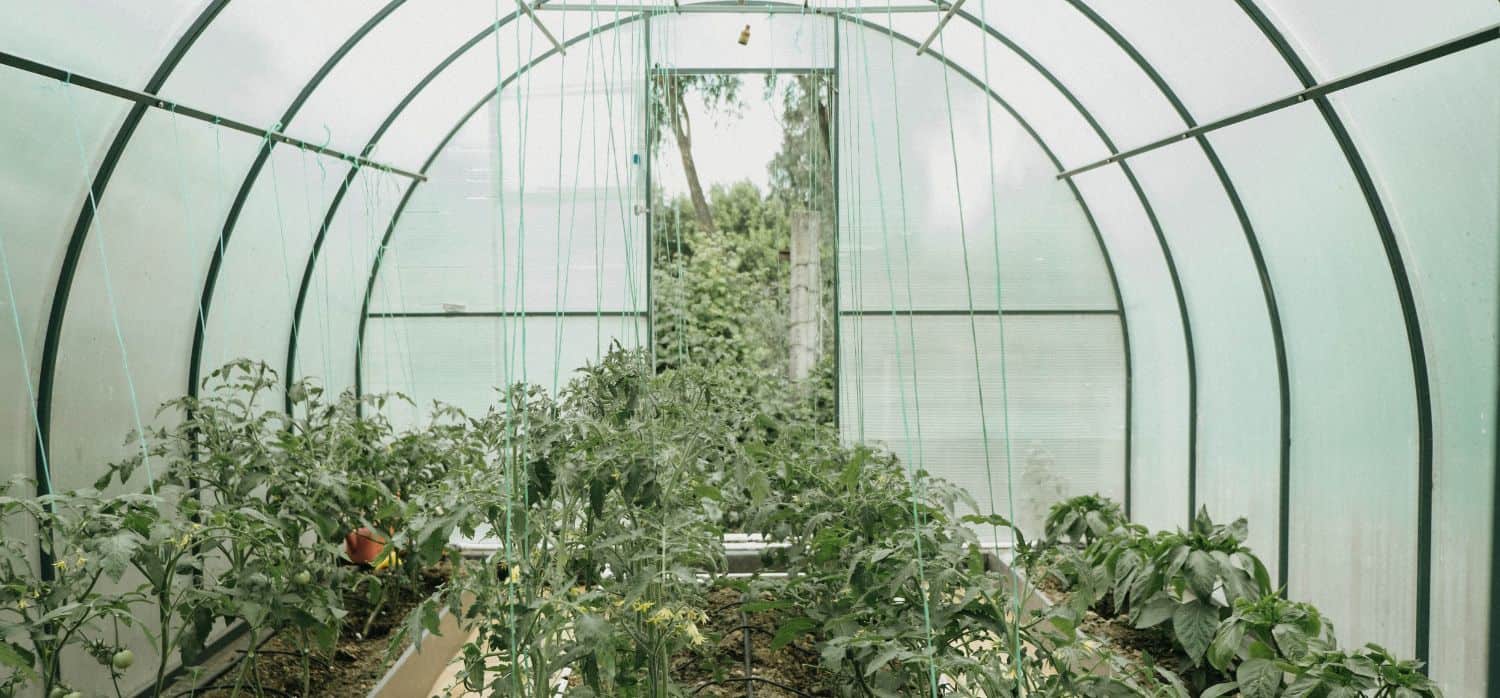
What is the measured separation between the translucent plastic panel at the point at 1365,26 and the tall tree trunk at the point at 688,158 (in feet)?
12.6

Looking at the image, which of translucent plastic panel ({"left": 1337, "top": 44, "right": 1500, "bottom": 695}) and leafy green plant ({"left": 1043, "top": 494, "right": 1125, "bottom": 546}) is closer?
translucent plastic panel ({"left": 1337, "top": 44, "right": 1500, "bottom": 695})

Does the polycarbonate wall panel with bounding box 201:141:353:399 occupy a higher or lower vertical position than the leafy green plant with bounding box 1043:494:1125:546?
higher

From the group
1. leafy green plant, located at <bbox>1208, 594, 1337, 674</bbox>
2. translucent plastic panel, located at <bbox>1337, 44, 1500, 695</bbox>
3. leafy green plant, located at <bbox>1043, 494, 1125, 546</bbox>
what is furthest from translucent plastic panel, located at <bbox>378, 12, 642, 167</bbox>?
leafy green plant, located at <bbox>1208, 594, 1337, 674</bbox>

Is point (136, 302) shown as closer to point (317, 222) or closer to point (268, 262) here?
point (268, 262)

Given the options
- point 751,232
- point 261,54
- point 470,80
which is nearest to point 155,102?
point 261,54

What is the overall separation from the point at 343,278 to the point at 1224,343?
5079 mm

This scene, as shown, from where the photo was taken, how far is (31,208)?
3.12 metres

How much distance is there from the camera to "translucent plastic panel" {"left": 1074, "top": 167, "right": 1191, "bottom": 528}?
17.2ft

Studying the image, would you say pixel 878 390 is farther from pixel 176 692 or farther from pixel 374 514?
pixel 176 692

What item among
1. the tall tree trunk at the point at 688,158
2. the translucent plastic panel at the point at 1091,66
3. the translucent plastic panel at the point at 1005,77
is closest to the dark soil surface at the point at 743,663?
the translucent plastic panel at the point at 1091,66

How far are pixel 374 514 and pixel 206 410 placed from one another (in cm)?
86

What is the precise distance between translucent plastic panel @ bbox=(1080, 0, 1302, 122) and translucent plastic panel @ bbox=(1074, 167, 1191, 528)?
3.52 feet

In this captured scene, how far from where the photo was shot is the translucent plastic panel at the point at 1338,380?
3.44m

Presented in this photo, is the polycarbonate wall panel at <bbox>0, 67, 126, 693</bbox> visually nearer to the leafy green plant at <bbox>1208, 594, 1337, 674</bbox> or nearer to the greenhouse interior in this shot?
the greenhouse interior
